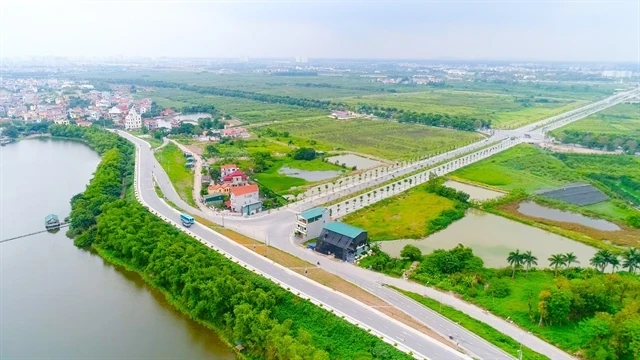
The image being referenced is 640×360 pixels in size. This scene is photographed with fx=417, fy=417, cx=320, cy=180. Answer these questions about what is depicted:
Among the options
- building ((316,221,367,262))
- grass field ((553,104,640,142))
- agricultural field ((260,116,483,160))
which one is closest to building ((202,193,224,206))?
building ((316,221,367,262))

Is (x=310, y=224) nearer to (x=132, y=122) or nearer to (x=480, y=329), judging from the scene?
(x=480, y=329)

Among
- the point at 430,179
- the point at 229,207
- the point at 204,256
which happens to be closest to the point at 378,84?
the point at 430,179

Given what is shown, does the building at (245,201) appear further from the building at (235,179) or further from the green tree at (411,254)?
the green tree at (411,254)

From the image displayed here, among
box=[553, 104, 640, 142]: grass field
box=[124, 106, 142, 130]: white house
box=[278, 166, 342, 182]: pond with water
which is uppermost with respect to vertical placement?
box=[553, 104, 640, 142]: grass field

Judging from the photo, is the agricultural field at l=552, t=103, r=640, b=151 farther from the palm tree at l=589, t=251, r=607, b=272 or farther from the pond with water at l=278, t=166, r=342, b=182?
the palm tree at l=589, t=251, r=607, b=272

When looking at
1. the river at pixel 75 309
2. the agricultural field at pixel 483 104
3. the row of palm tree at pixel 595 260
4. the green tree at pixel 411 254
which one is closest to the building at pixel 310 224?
the green tree at pixel 411 254

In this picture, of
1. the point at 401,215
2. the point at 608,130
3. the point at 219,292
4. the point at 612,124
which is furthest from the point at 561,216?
the point at 612,124

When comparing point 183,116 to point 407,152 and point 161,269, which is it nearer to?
point 407,152
